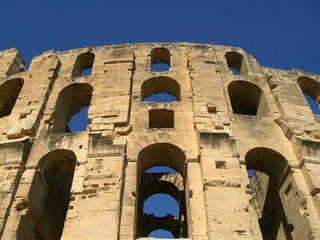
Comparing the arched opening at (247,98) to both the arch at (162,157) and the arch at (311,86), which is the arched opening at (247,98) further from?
the arch at (162,157)

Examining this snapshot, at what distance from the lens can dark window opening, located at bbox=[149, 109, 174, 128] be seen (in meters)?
11.8

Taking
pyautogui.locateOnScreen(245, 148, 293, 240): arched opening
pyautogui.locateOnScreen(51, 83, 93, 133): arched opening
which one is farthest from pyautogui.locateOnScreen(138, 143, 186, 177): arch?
pyautogui.locateOnScreen(51, 83, 93, 133): arched opening

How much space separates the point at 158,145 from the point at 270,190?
4470mm

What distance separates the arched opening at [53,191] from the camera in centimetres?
1038

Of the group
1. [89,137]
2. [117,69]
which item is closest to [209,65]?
[117,69]

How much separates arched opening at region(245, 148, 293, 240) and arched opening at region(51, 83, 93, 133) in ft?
19.7

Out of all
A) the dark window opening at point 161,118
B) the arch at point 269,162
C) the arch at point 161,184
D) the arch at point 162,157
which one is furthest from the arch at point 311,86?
the arch at point 162,157

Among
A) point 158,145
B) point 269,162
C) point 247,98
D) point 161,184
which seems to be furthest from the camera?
point 161,184

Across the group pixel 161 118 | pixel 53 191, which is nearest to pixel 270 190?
pixel 161 118

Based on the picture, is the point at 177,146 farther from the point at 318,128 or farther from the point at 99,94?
the point at 318,128

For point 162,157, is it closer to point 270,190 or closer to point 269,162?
point 269,162

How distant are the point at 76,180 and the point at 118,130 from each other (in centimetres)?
185

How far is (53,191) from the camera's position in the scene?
12.8m

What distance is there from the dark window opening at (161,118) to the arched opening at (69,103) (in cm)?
255
